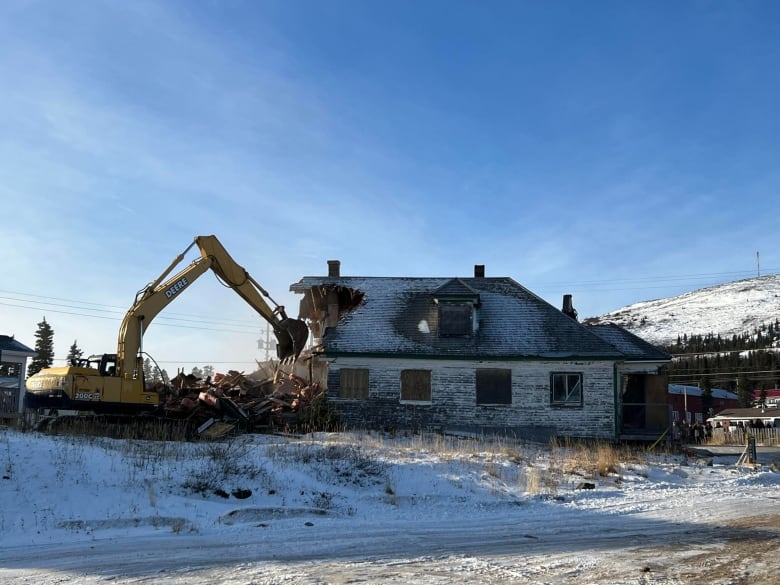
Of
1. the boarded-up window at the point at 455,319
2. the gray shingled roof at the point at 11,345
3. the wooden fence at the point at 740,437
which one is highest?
the boarded-up window at the point at 455,319

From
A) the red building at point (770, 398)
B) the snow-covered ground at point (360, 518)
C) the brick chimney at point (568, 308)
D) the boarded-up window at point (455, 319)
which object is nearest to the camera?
the snow-covered ground at point (360, 518)

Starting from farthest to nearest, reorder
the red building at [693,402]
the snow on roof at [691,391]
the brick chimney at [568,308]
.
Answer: the snow on roof at [691,391], the red building at [693,402], the brick chimney at [568,308]

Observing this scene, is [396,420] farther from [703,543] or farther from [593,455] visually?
[703,543]

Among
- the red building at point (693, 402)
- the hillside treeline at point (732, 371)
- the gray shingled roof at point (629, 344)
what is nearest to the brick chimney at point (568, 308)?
the gray shingled roof at point (629, 344)

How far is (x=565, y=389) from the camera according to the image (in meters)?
26.4

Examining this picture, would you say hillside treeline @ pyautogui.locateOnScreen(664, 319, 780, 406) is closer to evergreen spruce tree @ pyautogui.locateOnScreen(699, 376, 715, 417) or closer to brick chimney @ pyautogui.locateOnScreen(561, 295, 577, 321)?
evergreen spruce tree @ pyautogui.locateOnScreen(699, 376, 715, 417)

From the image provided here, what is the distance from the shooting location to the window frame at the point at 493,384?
86.4 ft

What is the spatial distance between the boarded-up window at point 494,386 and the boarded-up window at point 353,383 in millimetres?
4124

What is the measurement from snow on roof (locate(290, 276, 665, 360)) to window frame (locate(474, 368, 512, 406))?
0.68 m

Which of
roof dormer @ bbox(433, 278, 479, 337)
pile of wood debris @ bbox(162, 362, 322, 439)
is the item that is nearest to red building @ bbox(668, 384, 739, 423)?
roof dormer @ bbox(433, 278, 479, 337)

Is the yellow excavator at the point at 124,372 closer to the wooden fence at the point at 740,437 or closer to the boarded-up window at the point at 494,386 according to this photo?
the boarded-up window at the point at 494,386

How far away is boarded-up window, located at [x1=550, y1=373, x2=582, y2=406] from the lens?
26234 mm

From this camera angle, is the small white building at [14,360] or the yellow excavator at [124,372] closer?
the yellow excavator at [124,372]

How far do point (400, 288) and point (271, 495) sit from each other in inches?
730
